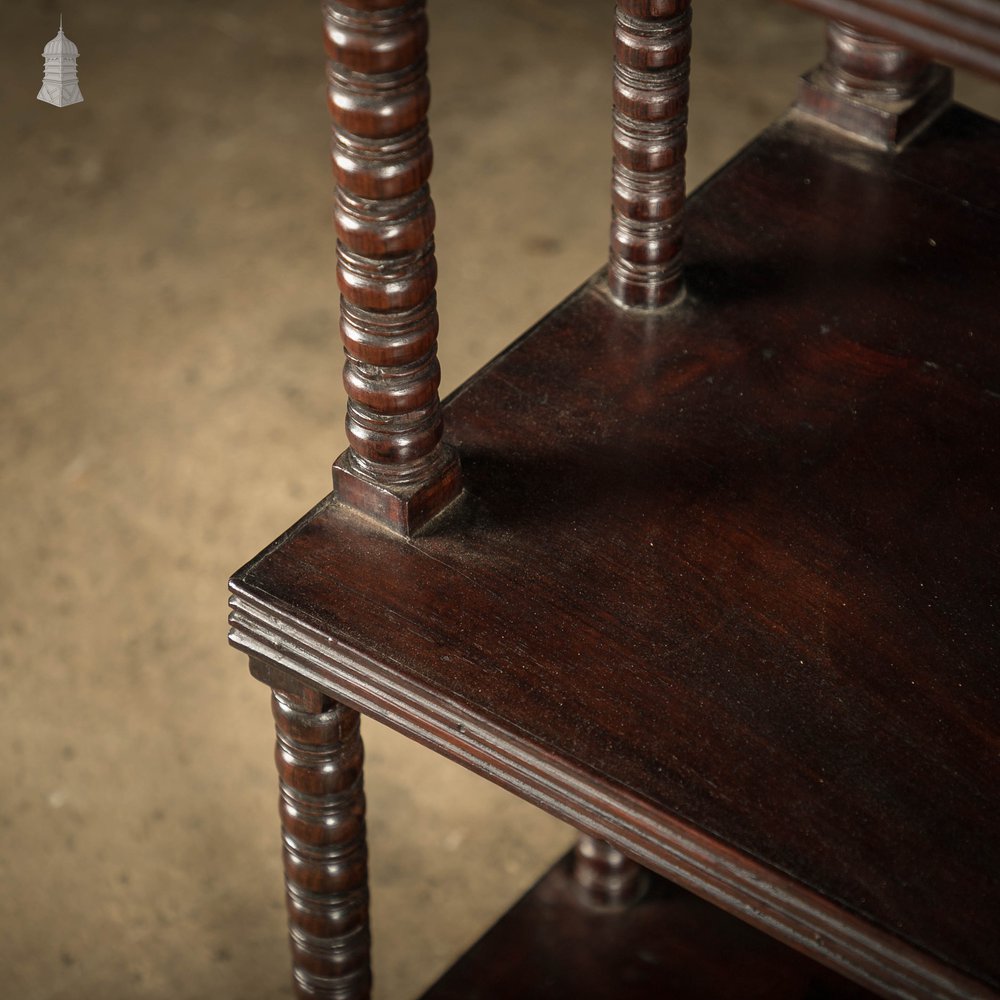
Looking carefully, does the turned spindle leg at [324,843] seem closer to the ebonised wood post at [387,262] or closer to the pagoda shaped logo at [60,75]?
the ebonised wood post at [387,262]

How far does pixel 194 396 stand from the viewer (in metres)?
2.12

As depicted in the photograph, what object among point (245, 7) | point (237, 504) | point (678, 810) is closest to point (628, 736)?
point (678, 810)

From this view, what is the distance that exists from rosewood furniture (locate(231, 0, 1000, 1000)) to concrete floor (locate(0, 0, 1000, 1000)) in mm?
461

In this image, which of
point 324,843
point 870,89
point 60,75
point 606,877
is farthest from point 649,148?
point 606,877

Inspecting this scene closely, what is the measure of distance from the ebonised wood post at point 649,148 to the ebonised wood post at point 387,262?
23 centimetres

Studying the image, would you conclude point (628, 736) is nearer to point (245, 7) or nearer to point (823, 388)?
point (823, 388)

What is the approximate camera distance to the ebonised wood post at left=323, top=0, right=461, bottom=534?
82cm

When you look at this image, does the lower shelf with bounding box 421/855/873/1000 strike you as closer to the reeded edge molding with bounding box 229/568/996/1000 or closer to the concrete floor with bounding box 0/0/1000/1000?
the concrete floor with bounding box 0/0/1000/1000

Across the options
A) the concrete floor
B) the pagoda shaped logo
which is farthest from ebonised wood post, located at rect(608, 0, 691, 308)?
the concrete floor

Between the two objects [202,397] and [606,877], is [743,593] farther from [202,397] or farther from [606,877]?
[202,397]

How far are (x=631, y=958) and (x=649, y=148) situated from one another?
0.72m

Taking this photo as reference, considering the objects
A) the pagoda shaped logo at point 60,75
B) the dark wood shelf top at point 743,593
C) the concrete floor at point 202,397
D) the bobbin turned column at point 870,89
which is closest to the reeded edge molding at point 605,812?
the dark wood shelf top at point 743,593

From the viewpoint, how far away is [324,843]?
44.8 inches

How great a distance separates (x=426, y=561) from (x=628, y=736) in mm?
166
